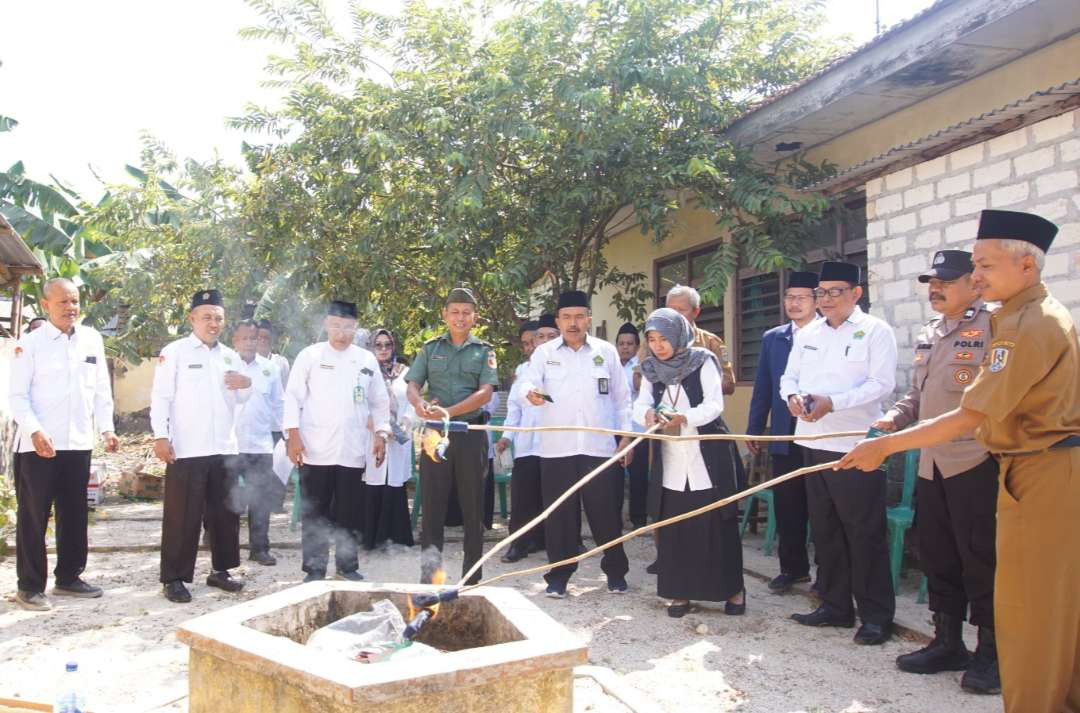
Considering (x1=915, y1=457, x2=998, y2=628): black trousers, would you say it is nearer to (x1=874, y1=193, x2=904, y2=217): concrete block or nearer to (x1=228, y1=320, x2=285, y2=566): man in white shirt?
(x1=874, y1=193, x2=904, y2=217): concrete block

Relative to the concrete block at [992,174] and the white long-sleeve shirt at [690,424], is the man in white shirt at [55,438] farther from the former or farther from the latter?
the concrete block at [992,174]

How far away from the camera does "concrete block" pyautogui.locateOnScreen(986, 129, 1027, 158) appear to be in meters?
5.51

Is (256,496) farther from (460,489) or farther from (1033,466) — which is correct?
(1033,466)

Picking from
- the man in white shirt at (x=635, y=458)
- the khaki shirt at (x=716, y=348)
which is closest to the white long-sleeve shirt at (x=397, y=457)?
the man in white shirt at (x=635, y=458)

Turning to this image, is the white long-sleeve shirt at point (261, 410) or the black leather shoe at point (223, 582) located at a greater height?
the white long-sleeve shirt at point (261, 410)

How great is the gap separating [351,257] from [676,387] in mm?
4586

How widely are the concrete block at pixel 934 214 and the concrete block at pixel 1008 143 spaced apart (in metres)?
0.47

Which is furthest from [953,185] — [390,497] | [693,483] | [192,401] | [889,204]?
[192,401]

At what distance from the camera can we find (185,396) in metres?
5.87

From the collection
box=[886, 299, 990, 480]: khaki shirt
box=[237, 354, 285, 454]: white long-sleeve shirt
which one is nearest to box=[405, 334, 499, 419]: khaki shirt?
box=[237, 354, 285, 454]: white long-sleeve shirt

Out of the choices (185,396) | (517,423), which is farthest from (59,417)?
(517,423)

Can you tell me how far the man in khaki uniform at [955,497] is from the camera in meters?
4.06

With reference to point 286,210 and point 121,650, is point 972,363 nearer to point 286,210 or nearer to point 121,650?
point 121,650

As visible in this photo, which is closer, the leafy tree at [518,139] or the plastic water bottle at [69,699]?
the plastic water bottle at [69,699]
